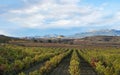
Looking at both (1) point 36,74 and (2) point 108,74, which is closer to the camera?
(1) point 36,74

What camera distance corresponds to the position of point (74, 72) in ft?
121

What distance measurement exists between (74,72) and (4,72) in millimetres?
6804

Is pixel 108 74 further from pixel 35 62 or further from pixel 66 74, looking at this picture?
pixel 35 62

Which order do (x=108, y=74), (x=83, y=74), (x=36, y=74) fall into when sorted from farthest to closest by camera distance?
(x=83, y=74) < (x=108, y=74) < (x=36, y=74)

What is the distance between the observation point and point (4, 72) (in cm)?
3703

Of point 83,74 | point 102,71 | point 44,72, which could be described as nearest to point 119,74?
point 102,71

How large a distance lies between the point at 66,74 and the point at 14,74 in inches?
223

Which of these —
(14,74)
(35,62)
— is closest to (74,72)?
(14,74)

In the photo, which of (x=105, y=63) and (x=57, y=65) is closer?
(x=57, y=65)

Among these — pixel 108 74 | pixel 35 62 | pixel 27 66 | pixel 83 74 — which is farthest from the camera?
pixel 35 62

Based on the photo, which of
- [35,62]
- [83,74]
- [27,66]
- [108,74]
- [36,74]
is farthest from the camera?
[35,62]

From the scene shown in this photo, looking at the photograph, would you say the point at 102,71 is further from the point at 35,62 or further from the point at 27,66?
the point at 35,62

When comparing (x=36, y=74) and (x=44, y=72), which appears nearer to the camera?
(x=36, y=74)

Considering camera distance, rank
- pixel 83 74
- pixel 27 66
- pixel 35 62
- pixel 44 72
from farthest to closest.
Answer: pixel 35 62 < pixel 27 66 < pixel 83 74 < pixel 44 72
